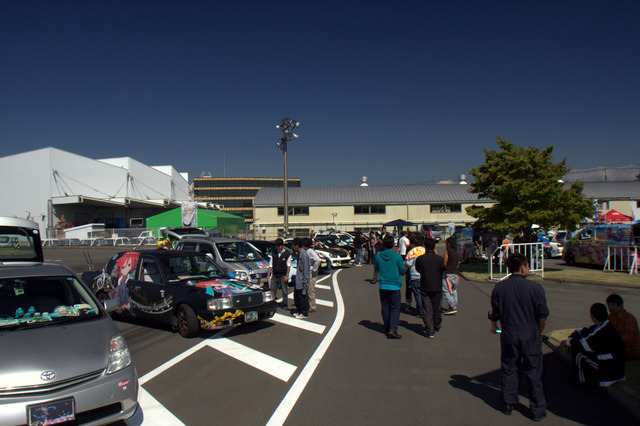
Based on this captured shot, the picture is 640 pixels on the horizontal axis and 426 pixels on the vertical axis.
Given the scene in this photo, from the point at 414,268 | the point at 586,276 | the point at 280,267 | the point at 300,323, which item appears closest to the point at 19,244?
the point at 280,267

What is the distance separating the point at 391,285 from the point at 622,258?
13.4m

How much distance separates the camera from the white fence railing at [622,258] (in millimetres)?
15961

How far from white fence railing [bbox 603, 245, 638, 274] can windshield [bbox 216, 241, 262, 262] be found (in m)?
13.1

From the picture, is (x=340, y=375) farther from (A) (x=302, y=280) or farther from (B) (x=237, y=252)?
(B) (x=237, y=252)

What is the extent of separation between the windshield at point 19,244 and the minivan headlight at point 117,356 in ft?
13.9

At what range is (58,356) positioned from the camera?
4156 millimetres

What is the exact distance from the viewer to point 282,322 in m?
9.41

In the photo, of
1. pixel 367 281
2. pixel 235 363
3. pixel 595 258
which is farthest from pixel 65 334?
pixel 595 258

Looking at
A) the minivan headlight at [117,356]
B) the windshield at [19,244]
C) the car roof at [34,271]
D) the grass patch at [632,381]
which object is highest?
the windshield at [19,244]

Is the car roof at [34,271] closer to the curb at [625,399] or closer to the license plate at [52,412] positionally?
the license plate at [52,412]

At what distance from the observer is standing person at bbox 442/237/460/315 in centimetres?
945

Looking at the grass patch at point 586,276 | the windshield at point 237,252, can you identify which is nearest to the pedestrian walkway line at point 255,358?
the windshield at point 237,252

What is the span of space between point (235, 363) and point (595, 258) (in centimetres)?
1726

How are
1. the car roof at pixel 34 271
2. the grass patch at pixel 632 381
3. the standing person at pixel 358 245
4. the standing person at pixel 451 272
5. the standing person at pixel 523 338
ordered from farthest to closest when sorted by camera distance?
the standing person at pixel 358 245 → the standing person at pixel 451 272 → the car roof at pixel 34 271 → the grass patch at pixel 632 381 → the standing person at pixel 523 338
